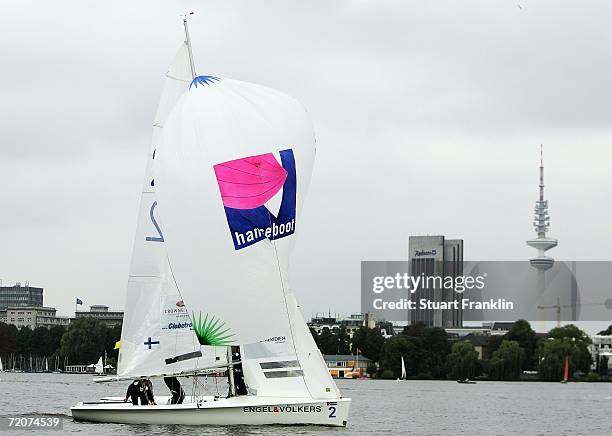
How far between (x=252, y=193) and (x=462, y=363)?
101 meters

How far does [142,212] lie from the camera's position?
36.0 meters

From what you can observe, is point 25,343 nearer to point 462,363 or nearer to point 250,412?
point 462,363

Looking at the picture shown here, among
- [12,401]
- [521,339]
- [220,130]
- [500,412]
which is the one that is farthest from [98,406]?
[521,339]

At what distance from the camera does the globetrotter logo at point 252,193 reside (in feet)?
102

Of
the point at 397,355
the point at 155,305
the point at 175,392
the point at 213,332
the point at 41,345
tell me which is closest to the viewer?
the point at 213,332

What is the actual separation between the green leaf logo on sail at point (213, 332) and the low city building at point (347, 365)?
4455 inches

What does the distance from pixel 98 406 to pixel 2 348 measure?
14063 cm

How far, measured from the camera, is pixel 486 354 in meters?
152

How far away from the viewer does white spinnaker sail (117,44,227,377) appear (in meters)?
34.7

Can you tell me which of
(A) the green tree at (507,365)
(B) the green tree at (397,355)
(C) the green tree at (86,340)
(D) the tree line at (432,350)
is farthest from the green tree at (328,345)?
(A) the green tree at (507,365)

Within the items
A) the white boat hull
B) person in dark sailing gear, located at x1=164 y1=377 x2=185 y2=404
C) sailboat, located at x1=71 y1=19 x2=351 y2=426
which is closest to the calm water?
the white boat hull

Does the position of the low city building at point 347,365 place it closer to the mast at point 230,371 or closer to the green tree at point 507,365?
the green tree at point 507,365

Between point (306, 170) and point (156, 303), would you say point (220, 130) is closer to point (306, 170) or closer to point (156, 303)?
point (306, 170)

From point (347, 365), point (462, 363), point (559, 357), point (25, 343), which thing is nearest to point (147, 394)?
point (462, 363)
